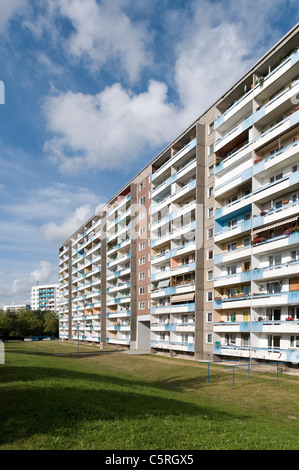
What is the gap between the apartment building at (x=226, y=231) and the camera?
101ft

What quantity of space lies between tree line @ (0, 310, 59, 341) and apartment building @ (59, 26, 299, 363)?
67.9 metres

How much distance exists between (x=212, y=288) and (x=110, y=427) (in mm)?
32481

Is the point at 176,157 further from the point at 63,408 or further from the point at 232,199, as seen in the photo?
the point at 63,408

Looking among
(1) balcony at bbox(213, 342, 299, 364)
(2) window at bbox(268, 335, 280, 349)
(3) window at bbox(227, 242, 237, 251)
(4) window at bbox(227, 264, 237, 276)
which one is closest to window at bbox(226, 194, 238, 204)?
(3) window at bbox(227, 242, 237, 251)

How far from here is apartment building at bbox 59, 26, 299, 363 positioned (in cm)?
3089

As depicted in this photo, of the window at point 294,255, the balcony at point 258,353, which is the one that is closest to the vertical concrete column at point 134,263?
the balcony at point 258,353

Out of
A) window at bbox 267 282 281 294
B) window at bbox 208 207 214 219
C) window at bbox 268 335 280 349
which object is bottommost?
window at bbox 268 335 280 349

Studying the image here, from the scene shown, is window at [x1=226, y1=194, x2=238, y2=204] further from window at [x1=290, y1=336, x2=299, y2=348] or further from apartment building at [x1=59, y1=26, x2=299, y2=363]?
window at [x1=290, y1=336, x2=299, y2=348]

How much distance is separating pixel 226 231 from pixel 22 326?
10978cm

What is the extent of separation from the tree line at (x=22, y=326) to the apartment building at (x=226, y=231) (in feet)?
223

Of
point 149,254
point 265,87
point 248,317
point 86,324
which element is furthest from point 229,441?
point 86,324
